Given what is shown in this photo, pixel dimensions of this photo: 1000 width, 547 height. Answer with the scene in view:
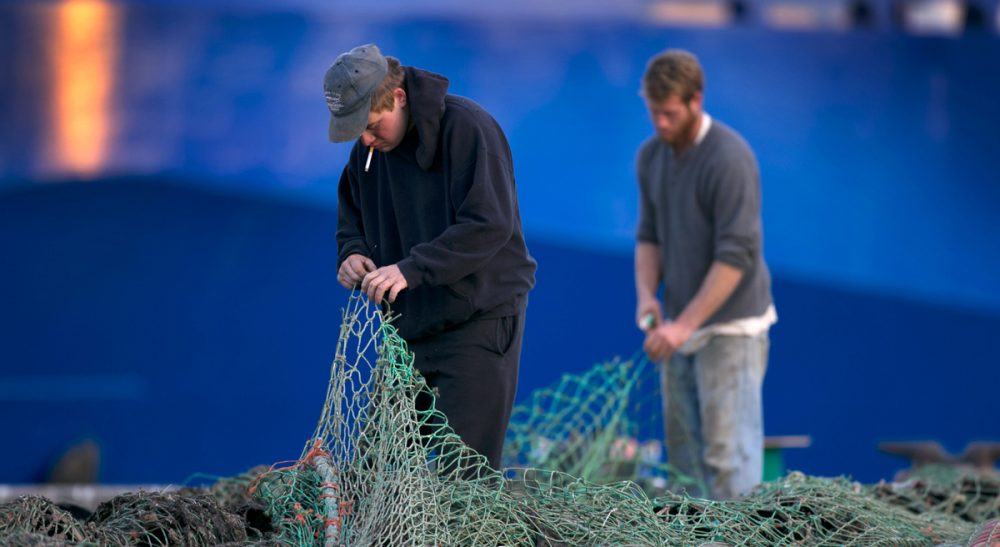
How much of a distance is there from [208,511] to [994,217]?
6.36 metres

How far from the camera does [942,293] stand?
7.88 metres

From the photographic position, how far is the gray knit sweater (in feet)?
14.7

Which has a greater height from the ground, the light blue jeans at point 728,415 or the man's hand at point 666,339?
the man's hand at point 666,339

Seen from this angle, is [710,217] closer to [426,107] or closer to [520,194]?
[426,107]

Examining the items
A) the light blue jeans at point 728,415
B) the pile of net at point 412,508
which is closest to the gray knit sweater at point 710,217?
the light blue jeans at point 728,415

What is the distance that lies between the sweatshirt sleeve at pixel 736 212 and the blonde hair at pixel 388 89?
5.35 feet

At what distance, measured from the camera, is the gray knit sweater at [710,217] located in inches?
176

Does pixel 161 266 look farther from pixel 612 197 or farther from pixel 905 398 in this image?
pixel 905 398

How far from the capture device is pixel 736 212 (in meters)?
4.47

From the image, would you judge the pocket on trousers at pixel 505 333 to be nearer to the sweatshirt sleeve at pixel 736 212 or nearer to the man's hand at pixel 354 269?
the man's hand at pixel 354 269

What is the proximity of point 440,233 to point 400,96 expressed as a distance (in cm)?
37

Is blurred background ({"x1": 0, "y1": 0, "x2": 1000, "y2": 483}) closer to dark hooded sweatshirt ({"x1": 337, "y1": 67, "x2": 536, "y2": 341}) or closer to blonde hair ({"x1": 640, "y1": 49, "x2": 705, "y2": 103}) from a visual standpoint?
blonde hair ({"x1": 640, "y1": 49, "x2": 705, "y2": 103})

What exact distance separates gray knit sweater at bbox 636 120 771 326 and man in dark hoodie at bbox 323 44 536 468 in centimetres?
130

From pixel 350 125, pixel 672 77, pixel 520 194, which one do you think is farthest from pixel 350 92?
pixel 520 194
